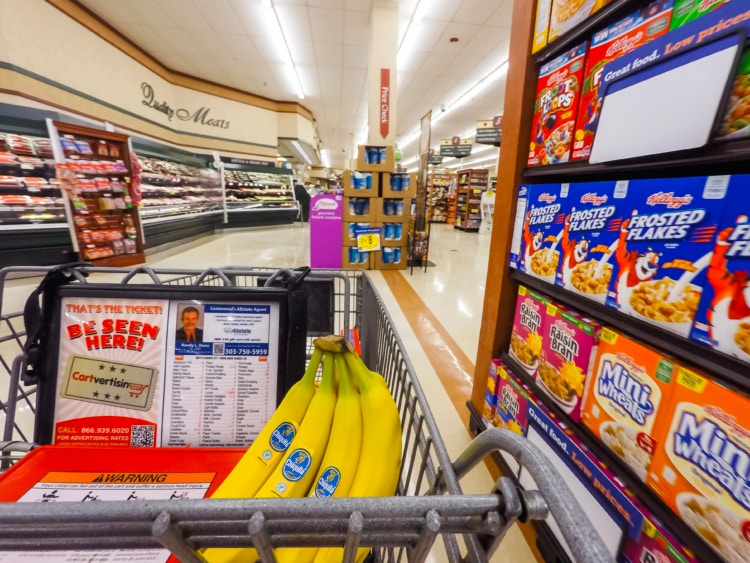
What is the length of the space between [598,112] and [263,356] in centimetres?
132

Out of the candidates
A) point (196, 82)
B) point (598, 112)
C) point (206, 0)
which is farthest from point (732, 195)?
point (196, 82)

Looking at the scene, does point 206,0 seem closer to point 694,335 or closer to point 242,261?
point 242,261

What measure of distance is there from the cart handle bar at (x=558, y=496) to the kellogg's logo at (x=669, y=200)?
32.0 inches

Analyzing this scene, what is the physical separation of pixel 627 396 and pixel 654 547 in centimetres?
38

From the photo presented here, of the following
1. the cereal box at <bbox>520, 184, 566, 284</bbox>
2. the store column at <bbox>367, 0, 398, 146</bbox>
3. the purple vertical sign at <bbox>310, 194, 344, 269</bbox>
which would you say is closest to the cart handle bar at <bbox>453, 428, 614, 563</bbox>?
the cereal box at <bbox>520, 184, 566, 284</bbox>

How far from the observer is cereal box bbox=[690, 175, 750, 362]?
70 centimetres

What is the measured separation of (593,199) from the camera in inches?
43.3

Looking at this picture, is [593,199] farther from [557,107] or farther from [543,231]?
[557,107]

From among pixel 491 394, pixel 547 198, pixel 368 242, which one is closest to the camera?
pixel 547 198

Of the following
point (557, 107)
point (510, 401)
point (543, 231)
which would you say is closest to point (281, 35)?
point (557, 107)

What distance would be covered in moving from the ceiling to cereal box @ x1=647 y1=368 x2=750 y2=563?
21.2 ft

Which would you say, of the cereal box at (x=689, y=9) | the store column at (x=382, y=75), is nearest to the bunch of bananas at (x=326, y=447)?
the cereal box at (x=689, y=9)

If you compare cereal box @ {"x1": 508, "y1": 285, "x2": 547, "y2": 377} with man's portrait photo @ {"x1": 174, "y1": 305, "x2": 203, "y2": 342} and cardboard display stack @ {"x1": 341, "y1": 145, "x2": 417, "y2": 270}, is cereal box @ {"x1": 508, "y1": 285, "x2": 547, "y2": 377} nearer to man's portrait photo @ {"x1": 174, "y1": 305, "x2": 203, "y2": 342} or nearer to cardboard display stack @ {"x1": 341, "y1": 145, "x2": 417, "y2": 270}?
man's portrait photo @ {"x1": 174, "y1": 305, "x2": 203, "y2": 342}

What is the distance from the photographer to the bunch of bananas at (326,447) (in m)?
0.57
